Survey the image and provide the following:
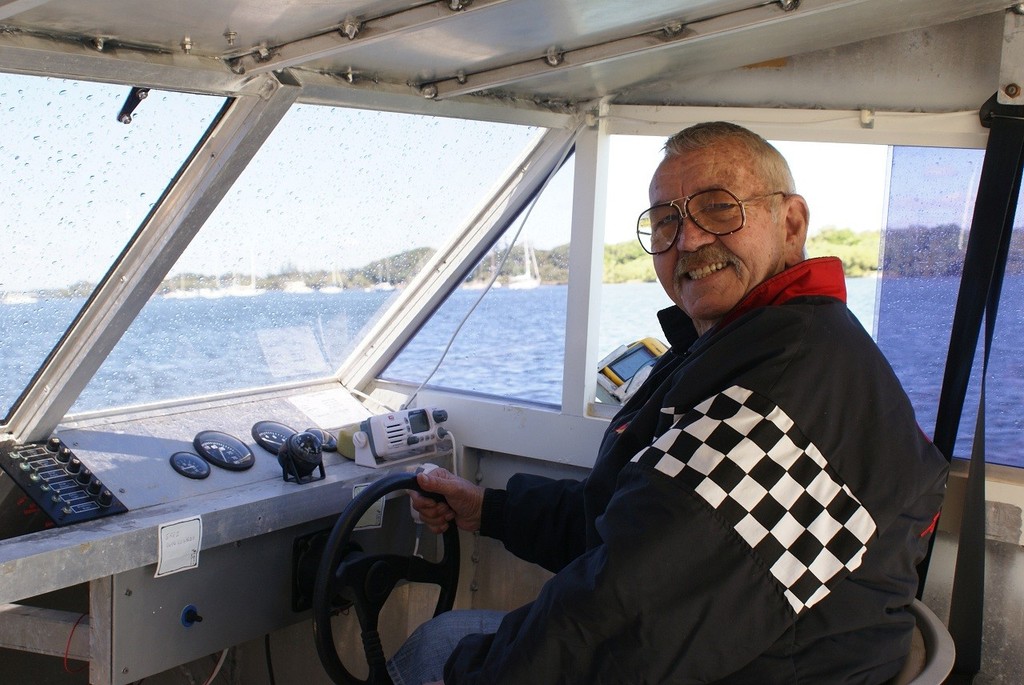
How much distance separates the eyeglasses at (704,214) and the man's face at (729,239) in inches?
0.4

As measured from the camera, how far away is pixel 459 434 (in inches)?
125

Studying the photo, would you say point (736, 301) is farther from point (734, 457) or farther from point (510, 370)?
point (510, 370)

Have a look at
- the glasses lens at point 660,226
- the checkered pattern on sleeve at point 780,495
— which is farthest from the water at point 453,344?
the checkered pattern on sleeve at point 780,495

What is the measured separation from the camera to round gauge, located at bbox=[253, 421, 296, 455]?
287 cm

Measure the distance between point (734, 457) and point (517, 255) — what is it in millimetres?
1770

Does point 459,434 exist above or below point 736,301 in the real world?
below

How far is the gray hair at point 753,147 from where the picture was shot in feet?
6.18

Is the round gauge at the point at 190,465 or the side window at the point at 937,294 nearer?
the side window at the point at 937,294

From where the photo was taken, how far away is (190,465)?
2.62m

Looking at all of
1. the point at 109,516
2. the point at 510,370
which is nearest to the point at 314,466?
the point at 109,516

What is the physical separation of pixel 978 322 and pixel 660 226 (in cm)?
81

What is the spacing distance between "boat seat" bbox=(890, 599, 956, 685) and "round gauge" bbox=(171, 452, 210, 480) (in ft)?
5.76

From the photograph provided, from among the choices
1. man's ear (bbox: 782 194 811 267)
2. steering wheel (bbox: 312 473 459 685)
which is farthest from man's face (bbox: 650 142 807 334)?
steering wheel (bbox: 312 473 459 685)

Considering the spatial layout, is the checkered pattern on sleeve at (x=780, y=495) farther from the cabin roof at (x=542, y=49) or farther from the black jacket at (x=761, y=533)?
the cabin roof at (x=542, y=49)
